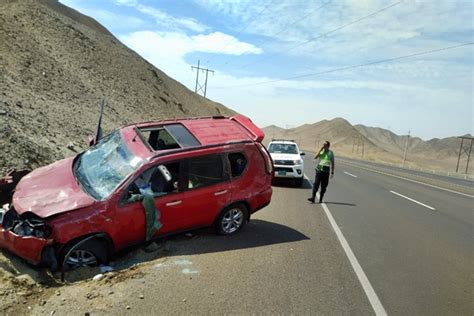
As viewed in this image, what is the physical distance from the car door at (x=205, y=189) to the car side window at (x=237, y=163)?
0.25 m

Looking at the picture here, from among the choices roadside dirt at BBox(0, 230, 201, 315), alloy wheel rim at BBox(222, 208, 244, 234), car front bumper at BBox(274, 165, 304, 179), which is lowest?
roadside dirt at BBox(0, 230, 201, 315)

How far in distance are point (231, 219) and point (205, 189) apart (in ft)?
3.11

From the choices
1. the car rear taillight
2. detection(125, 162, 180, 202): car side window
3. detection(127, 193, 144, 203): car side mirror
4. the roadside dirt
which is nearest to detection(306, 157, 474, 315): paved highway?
the car rear taillight

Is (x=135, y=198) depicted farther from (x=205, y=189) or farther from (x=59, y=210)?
(x=205, y=189)

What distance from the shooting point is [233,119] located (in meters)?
8.97

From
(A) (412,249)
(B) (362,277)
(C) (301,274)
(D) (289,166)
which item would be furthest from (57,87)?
(B) (362,277)

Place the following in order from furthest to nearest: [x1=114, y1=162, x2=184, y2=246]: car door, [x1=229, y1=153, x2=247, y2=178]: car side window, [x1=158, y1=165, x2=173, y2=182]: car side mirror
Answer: [x1=229, y1=153, x2=247, y2=178]: car side window → [x1=158, y1=165, x2=173, y2=182]: car side mirror → [x1=114, y1=162, x2=184, y2=246]: car door

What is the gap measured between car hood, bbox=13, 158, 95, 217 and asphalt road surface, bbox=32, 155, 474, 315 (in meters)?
1.11

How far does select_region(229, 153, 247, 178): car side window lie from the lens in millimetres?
7863

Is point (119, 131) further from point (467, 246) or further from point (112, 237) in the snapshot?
point (467, 246)

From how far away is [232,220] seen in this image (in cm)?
791

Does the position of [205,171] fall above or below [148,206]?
above

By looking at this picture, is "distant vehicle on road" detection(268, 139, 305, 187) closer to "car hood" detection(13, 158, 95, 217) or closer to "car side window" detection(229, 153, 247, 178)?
"car side window" detection(229, 153, 247, 178)

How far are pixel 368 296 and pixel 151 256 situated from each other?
322 cm
